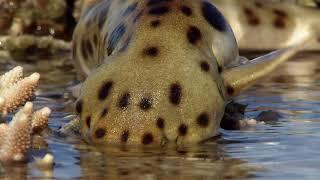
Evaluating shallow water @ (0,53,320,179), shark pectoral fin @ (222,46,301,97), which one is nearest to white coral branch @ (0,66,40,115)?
shallow water @ (0,53,320,179)

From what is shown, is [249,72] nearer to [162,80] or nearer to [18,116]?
[162,80]

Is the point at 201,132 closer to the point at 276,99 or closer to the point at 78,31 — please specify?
the point at 276,99

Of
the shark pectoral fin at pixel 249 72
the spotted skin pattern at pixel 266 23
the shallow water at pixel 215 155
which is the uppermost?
the spotted skin pattern at pixel 266 23

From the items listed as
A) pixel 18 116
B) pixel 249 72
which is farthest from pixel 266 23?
pixel 18 116

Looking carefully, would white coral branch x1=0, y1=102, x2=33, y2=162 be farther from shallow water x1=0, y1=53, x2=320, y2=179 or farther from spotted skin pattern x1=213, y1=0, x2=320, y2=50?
spotted skin pattern x1=213, y1=0, x2=320, y2=50

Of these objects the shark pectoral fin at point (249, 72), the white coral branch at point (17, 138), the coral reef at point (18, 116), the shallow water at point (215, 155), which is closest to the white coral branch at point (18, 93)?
the coral reef at point (18, 116)

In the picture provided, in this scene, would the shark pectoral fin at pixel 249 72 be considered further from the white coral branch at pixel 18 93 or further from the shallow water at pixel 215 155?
the white coral branch at pixel 18 93
